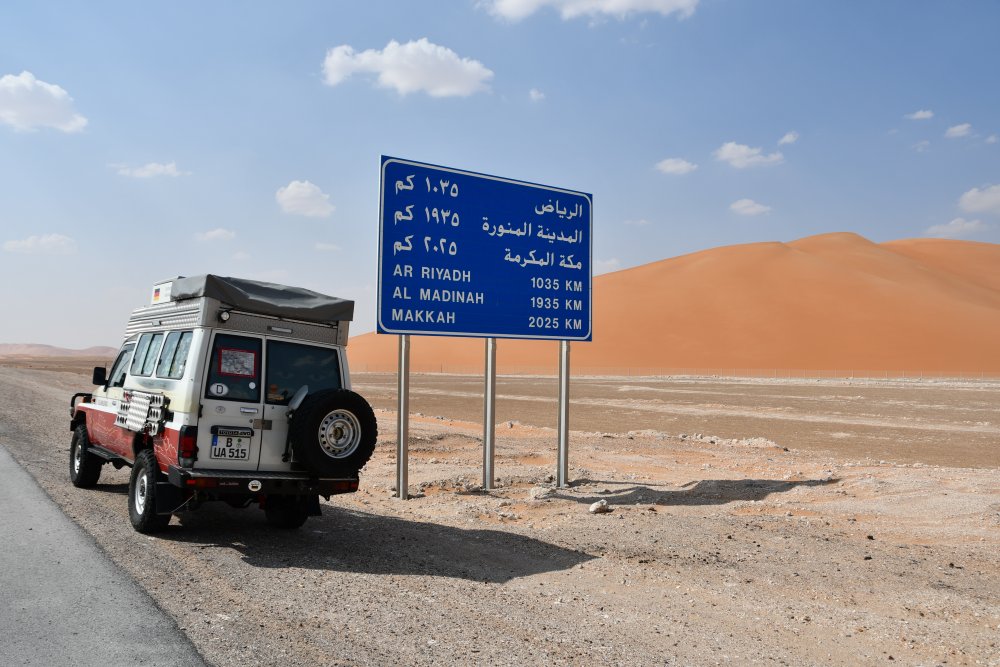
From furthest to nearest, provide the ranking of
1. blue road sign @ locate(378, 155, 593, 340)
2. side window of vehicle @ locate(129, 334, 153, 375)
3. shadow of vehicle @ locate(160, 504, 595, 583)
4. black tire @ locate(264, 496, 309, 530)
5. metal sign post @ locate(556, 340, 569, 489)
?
metal sign post @ locate(556, 340, 569, 489), blue road sign @ locate(378, 155, 593, 340), side window of vehicle @ locate(129, 334, 153, 375), black tire @ locate(264, 496, 309, 530), shadow of vehicle @ locate(160, 504, 595, 583)

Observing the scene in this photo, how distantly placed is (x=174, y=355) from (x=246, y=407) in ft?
4.10

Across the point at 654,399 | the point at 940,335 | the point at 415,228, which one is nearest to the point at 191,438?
→ the point at 415,228

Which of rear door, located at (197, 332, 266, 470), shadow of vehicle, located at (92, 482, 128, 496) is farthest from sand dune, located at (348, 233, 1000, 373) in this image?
rear door, located at (197, 332, 266, 470)

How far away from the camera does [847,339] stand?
97562 mm

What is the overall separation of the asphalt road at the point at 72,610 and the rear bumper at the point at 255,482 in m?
0.97

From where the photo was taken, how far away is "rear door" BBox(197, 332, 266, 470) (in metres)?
7.56

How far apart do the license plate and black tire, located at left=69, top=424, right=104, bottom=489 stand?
13.5ft

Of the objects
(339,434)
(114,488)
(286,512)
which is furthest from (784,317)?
(339,434)

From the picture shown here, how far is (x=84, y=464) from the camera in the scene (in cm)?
1080

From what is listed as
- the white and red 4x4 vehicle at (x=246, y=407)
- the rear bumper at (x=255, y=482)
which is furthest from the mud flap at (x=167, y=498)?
the rear bumper at (x=255, y=482)

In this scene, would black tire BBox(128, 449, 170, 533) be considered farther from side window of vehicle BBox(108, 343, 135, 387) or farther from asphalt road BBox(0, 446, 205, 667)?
side window of vehicle BBox(108, 343, 135, 387)

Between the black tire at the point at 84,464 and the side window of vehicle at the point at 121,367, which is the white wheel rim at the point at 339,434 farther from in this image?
the black tire at the point at 84,464

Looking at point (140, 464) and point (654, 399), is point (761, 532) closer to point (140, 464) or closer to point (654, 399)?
point (140, 464)

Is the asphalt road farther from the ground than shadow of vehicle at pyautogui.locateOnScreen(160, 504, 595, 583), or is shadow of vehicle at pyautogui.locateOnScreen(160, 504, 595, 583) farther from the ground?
the asphalt road
